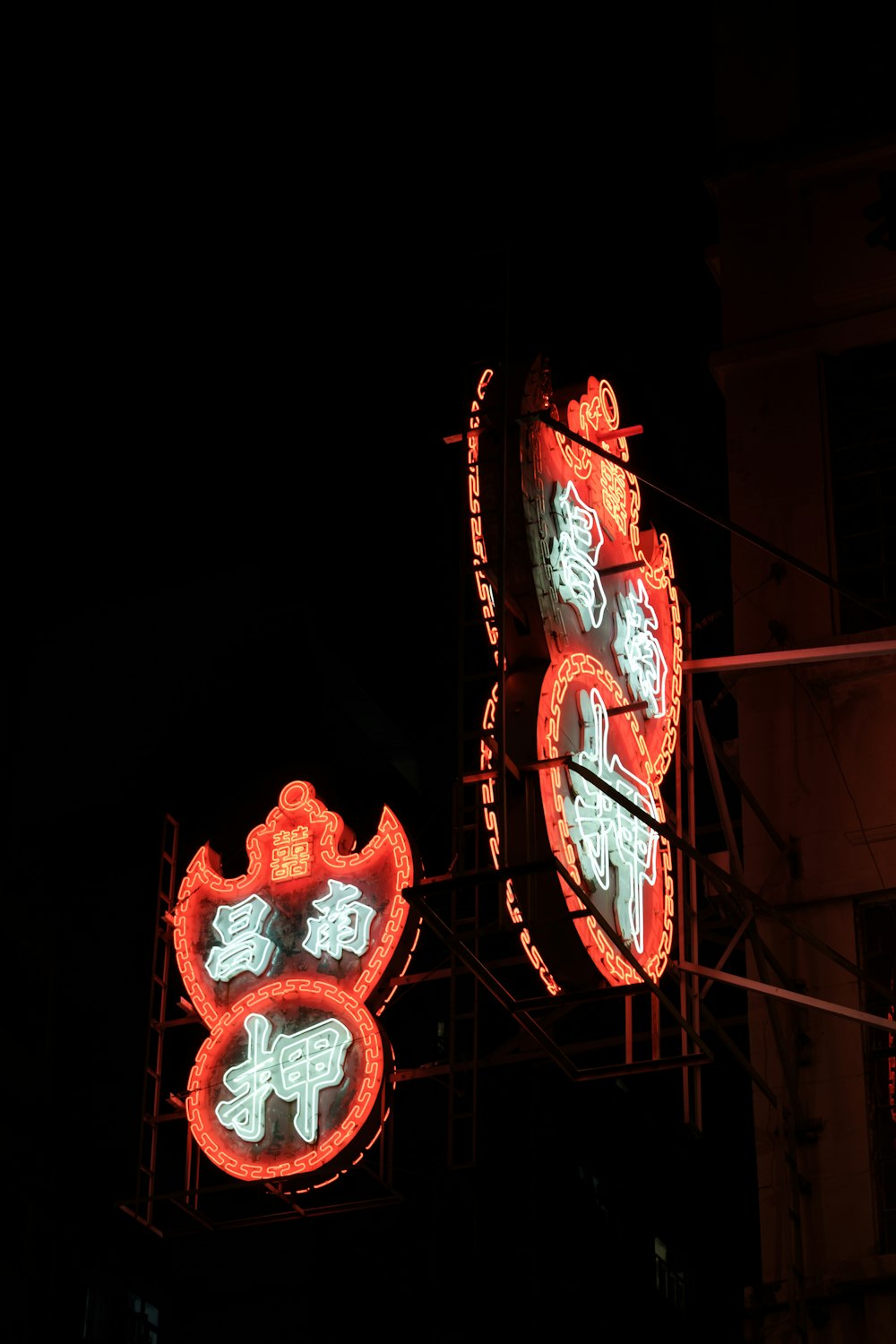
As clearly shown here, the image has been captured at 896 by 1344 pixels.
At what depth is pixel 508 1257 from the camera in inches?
1319

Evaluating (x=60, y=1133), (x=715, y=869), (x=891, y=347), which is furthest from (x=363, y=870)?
(x=60, y=1133)

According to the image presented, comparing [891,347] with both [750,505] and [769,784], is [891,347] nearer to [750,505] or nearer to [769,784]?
[750,505]

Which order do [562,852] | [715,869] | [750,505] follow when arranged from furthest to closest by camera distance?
[750,505]
[715,869]
[562,852]

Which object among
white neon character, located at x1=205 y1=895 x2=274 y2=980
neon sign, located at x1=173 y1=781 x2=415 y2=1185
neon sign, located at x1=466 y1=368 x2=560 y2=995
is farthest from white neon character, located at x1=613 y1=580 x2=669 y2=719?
white neon character, located at x1=205 y1=895 x2=274 y2=980

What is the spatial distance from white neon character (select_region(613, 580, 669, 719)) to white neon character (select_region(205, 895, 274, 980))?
3478 millimetres

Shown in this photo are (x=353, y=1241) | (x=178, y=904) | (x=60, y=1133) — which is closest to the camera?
(x=178, y=904)

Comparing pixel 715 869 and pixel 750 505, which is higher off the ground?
pixel 750 505

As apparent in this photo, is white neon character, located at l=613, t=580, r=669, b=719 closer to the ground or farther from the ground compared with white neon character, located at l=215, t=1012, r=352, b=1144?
farther from the ground

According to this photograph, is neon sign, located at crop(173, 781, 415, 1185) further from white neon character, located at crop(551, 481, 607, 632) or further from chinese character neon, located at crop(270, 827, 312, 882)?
white neon character, located at crop(551, 481, 607, 632)

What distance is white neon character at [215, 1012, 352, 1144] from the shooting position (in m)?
13.7

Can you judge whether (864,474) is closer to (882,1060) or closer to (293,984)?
(882,1060)

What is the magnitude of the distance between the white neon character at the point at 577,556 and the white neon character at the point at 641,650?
352mm

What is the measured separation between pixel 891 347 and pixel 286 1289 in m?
21.0

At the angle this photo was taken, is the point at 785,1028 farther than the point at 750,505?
No
